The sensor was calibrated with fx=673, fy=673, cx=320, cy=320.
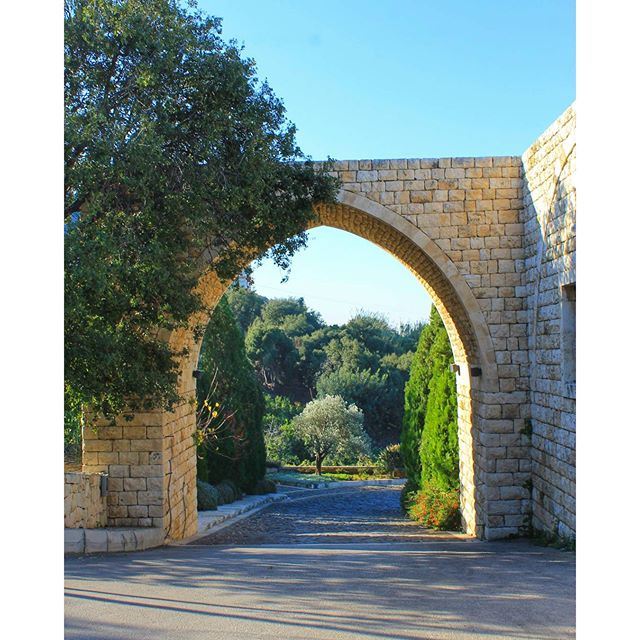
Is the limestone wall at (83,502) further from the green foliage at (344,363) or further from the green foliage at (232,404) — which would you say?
the green foliage at (344,363)

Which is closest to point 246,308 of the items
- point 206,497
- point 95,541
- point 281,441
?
point 281,441

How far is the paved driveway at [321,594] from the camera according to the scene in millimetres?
3691

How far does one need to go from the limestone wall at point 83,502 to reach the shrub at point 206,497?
5020 millimetres

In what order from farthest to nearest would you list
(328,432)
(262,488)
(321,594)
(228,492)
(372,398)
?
(372,398) < (328,432) < (262,488) < (228,492) < (321,594)

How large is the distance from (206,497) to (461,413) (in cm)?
550

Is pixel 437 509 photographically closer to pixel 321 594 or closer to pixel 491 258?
pixel 491 258

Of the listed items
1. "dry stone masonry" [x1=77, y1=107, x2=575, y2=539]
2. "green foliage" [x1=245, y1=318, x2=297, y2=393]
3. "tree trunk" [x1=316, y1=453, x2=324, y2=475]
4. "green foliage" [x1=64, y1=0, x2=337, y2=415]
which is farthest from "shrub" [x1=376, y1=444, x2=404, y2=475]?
"green foliage" [x1=64, y1=0, x2=337, y2=415]

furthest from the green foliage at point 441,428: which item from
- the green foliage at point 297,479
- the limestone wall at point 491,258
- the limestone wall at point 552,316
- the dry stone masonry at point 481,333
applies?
the green foliage at point 297,479

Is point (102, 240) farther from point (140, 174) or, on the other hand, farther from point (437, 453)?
point (437, 453)

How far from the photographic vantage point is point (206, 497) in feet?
42.1
